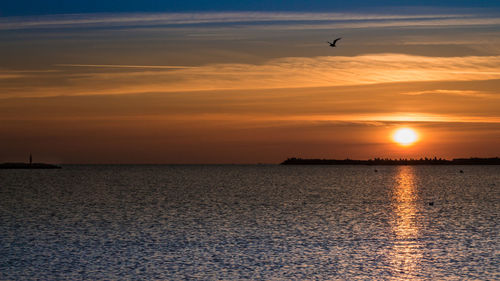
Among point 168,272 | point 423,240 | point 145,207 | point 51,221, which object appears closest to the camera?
point 168,272

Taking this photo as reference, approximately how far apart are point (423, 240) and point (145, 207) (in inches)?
1515

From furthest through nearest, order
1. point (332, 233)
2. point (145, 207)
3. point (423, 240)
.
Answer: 1. point (145, 207)
2. point (332, 233)
3. point (423, 240)

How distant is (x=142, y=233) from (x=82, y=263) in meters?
13.2

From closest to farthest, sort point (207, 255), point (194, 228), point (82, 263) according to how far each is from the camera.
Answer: point (82, 263), point (207, 255), point (194, 228)

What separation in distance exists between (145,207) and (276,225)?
25074mm

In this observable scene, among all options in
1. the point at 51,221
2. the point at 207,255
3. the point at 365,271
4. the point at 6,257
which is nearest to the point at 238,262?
the point at 207,255

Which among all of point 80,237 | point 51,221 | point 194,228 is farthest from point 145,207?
point 80,237

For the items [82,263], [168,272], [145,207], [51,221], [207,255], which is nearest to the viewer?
[168,272]

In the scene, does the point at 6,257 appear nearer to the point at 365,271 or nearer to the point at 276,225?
the point at 365,271

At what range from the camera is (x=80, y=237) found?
44.5 meters

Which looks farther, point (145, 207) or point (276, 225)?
point (145, 207)

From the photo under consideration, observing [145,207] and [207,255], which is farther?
[145,207]

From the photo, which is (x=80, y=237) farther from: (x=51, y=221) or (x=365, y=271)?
(x=365, y=271)

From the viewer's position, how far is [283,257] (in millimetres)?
35656
